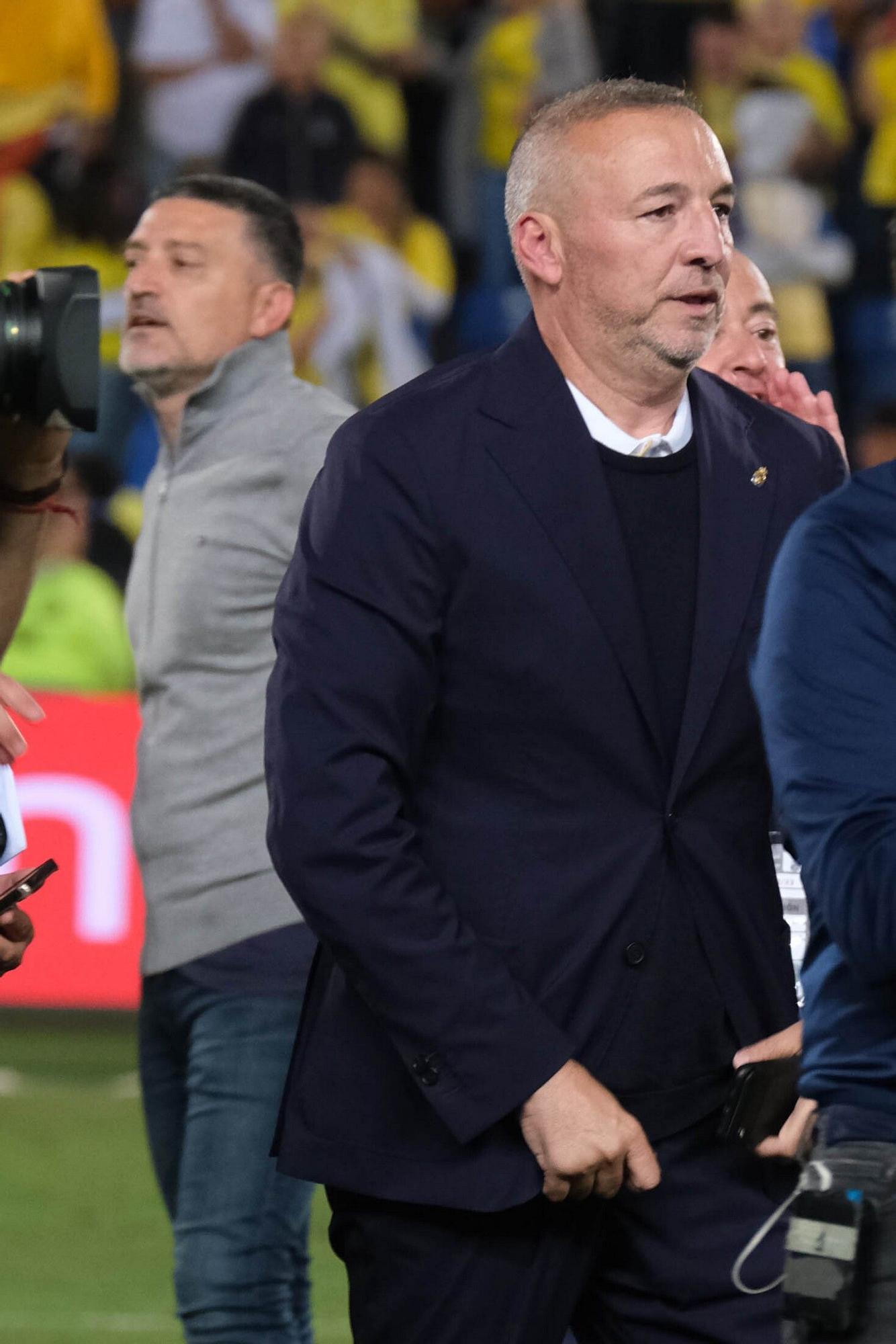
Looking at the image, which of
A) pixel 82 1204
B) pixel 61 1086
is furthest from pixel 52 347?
pixel 61 1086

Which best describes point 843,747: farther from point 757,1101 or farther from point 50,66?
point 50,66

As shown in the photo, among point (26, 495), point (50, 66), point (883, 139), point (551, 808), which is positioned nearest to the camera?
point (551, 808)

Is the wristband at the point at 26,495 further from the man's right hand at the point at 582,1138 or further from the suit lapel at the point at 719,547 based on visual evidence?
the man's right hand at the point at 582,1138

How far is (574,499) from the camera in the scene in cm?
251

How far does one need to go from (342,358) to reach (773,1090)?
6787 mm

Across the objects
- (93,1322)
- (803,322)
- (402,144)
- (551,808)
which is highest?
(551,808)

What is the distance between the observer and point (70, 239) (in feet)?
30.5

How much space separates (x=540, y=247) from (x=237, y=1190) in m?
1.38

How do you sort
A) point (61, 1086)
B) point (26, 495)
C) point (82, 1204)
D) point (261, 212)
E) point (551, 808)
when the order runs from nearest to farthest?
point (551, 808) < point (26, 495) < point (261, 212) < point (82, 1204) < point (61, 1086)

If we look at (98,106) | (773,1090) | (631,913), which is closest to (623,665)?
(631,913)

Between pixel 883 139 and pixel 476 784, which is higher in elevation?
pixel 476 784

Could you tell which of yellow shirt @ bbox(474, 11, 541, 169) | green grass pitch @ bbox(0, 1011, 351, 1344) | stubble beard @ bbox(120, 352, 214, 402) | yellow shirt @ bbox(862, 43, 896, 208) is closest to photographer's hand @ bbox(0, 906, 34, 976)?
stubble beard @ bbox(120, 352, 214, 402)

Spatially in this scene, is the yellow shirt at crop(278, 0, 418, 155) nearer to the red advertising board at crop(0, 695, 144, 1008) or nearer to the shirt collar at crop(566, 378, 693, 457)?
the red advertising board at crop(0, 695, 144, 1008)

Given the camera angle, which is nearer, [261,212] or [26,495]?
[26,495]
